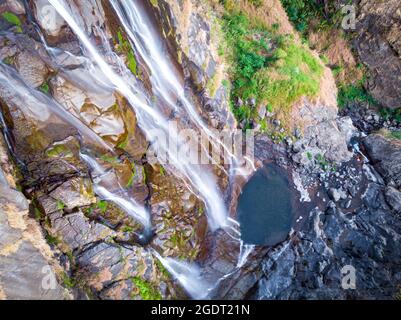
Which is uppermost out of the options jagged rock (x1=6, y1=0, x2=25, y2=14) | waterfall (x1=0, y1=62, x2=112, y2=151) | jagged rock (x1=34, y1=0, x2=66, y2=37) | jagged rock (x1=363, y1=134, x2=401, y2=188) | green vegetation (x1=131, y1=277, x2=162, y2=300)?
jagged rock (x1=6, y1=0, x2=25, y2=14)

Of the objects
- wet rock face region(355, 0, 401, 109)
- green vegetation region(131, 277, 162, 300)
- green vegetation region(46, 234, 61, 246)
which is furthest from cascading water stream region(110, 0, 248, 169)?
wet rock face region(355, 0, 401, 109)

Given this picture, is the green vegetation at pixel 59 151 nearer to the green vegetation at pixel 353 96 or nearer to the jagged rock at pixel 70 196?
the jagged rock at pixel 70 196

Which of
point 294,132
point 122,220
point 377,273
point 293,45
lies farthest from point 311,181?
point 122,220

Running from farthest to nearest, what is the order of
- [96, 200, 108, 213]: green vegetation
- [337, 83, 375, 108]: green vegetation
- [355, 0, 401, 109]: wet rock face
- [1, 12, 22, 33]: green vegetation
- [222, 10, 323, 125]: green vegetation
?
1. [337, 83, 375, 108]: green vegetation
2. [355, 0, 401, 109]: wet rock face
3. [222, 10, 323, 125]: green vegetation
4. [96, 200, 108, 213]: green vegetation
5. [1, 12, 22, 33]: green vegetation

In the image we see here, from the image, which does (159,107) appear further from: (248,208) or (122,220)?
(248,208)

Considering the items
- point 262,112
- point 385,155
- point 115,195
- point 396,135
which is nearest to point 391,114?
point 396,135

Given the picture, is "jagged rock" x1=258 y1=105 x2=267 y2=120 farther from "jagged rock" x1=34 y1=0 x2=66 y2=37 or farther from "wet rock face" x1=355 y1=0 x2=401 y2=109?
"jagged rock" x1=34 y1=0 x2=66 y2=37
